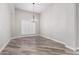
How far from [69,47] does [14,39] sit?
2.38 ft

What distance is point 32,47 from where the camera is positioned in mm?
1702

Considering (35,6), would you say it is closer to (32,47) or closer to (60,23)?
(60,23)

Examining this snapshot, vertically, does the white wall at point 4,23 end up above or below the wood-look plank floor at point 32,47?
above

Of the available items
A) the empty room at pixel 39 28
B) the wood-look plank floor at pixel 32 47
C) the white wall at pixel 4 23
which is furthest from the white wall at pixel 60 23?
the white wall at pixel 4 23

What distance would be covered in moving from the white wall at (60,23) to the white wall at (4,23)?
45 centimetres

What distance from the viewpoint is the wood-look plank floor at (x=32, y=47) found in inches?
66.2

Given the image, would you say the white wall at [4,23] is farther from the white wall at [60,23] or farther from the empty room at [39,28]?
the white wall at [60,23]

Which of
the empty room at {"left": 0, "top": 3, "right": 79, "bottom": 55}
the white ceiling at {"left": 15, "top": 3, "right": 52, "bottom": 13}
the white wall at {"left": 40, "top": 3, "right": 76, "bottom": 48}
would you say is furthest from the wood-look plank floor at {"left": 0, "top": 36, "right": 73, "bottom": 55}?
the white ceiling at {"left": 15, "top": 3, "right": 52, "bottom": 13}

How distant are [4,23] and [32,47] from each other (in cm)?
48

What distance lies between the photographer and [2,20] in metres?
1.68

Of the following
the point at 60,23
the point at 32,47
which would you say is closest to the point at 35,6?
the point at 60,23
